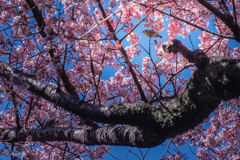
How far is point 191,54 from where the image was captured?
5.70 ft

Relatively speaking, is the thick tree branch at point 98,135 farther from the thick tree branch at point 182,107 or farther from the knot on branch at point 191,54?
the knot on branch at point 191,54

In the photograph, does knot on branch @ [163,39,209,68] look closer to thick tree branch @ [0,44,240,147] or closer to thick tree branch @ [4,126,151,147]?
thick tree branch @ [0,44,240,147]

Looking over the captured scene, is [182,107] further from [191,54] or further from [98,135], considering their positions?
[98,135]

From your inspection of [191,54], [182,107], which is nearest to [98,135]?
[182,107]

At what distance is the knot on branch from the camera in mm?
1658

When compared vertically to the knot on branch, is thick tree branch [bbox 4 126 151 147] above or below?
below

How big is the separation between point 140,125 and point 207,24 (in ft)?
17.8

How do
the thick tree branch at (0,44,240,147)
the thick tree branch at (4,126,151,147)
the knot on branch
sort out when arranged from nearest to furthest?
the thick tree branch at (0,44,240,147) < the knot on branch < the thick tree branch at (4,126,151,147)

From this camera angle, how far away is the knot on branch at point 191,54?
166cm

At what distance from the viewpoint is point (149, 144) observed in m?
2.13

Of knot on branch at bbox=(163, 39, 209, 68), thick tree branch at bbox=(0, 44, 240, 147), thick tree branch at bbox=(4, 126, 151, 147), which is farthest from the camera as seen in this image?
thick tree branch at bbox=(4, 126, 151, 147)

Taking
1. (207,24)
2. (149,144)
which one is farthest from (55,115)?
(207,24)

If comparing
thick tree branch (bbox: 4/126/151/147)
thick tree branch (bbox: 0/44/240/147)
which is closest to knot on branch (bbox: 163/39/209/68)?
thick tree branch (bbox: 0/44/240/147)

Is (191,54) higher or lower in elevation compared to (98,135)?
higher
